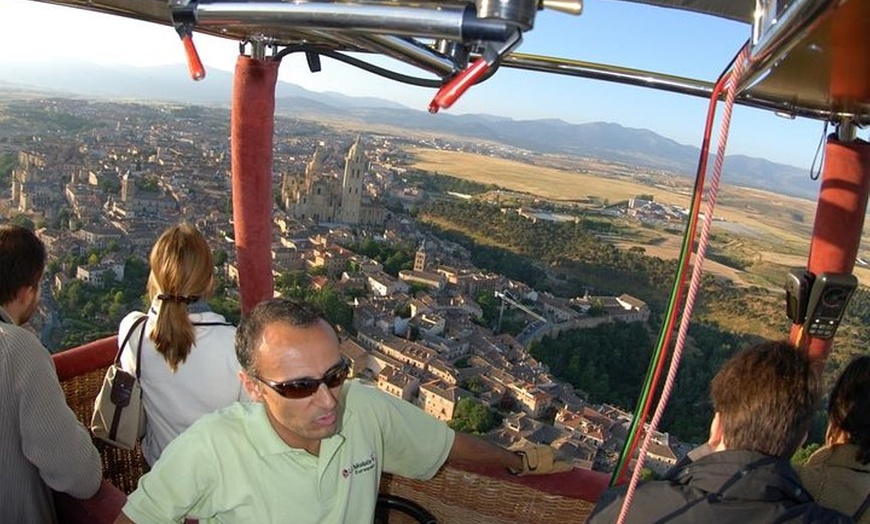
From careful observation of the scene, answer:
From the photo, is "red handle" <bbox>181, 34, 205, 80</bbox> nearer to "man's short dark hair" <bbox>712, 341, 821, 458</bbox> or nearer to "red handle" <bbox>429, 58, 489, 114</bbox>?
"red handle" <bbox>429, 58, 489, 114</bbox>

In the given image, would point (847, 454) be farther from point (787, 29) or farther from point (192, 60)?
point (192, 60)

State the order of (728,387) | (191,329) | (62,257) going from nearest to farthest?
(728,387), (191,329), (62,257)

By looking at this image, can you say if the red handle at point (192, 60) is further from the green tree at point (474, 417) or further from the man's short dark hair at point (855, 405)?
the green tree at point (474, 417)

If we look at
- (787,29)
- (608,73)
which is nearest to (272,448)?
(787,29)

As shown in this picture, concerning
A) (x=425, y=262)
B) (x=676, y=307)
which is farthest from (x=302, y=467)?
(x=425, y=262)

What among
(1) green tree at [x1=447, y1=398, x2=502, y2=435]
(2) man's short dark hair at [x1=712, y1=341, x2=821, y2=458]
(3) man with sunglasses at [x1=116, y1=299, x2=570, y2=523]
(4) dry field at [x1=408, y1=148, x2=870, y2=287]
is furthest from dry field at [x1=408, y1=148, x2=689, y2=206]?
(2) man's short dark hair at [x1=712, y1=341, x2=821, y2=458]

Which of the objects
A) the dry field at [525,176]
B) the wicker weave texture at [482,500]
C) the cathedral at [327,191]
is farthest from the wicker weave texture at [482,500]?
the dry field at [525,176]

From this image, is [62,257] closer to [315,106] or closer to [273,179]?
[273,179]
